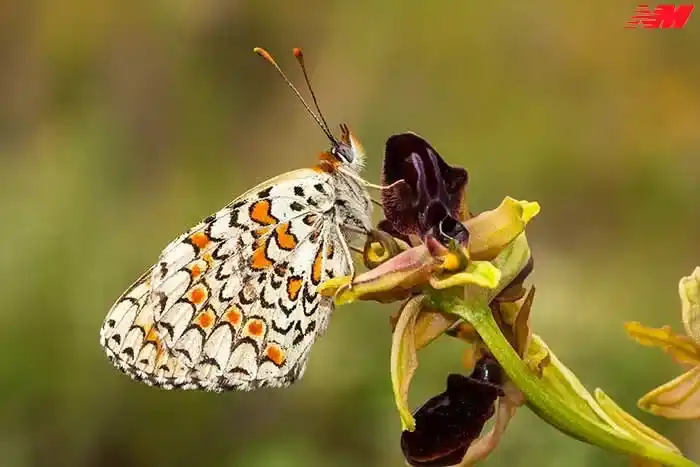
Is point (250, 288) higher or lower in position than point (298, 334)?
higher

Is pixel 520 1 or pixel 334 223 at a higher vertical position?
pixel 334 223

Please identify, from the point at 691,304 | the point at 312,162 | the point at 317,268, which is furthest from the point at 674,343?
the point at 312,162

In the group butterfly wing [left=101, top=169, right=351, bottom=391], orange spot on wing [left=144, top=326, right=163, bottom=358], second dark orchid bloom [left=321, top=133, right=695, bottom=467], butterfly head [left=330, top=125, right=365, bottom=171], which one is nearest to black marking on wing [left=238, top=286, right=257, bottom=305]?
butterfly wing [left=101, top=169, right=351, bottom=391]

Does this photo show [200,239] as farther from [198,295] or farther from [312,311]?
[312,311]

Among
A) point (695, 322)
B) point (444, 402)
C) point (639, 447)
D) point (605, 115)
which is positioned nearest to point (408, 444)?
point (444, 402)

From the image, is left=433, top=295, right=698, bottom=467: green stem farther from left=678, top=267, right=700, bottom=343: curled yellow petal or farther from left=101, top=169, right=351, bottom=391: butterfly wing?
left=101, top=169, right=351, bottom=391: butterfly wing

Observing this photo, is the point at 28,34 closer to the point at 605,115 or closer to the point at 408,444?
the point at 605,115
